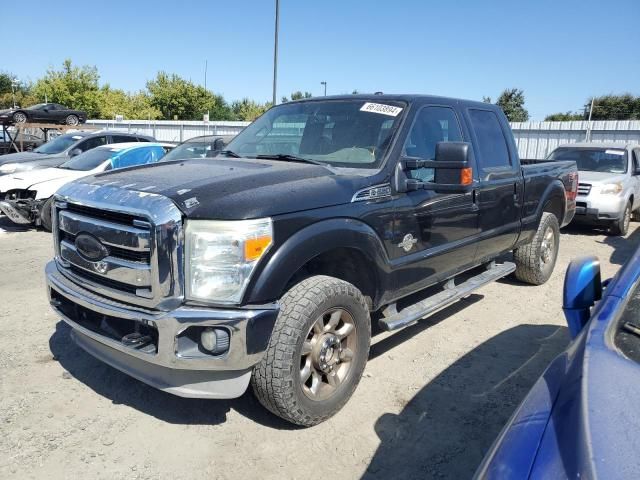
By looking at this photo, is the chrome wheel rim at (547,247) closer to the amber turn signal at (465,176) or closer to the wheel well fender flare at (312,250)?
the amber turn signal at (465,176)

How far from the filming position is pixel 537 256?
19.0 ft

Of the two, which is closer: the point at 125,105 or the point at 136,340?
the point at 136,340

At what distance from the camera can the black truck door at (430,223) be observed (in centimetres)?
347

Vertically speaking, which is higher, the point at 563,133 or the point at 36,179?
the point at 563,133

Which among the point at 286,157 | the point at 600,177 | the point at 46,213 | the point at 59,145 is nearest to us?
the point at 286,157

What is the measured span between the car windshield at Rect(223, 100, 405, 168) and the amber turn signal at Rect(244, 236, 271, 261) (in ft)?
3.85

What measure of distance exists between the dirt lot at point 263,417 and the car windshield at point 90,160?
5.37 metres

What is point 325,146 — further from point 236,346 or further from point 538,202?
point 538,202

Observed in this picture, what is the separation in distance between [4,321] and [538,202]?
555 centimetres

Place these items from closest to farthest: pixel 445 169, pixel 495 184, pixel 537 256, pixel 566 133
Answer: pixel 445 169
pixel 495 184
pixel 537 256
pixel 566 133

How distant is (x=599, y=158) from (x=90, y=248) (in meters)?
10.7

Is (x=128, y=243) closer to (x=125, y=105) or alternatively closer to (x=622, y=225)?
(x=622, y=225)

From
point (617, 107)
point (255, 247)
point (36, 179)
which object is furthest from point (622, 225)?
point (617, 107)

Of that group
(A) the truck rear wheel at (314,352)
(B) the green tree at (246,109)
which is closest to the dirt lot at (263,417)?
(A) the truck rear wheel at (314,352)
